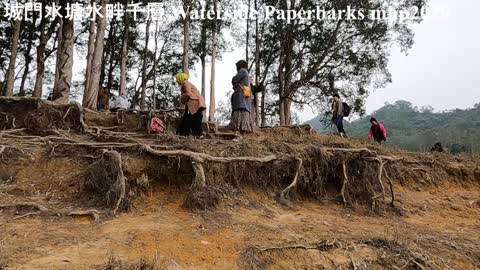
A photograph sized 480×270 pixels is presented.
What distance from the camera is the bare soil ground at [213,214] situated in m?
2.96

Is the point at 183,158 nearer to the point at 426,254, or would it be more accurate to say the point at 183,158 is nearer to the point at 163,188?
the point at 163,188

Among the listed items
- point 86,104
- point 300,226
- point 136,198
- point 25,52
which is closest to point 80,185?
point 136,198

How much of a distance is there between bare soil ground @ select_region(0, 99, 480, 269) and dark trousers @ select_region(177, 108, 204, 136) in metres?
1.15

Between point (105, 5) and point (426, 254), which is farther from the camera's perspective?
point (105, 5)

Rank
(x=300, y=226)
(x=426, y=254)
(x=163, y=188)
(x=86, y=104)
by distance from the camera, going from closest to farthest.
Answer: (x=426, y=254) → (x=300, y=226) → (x=163, y=188) → (x=86, y=104)

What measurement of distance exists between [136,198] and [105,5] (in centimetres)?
588

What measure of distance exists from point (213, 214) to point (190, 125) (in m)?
2.76

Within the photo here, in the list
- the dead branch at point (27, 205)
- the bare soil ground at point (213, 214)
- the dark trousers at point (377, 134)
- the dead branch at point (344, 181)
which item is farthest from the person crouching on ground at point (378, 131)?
the dead branch at point (27, 205)

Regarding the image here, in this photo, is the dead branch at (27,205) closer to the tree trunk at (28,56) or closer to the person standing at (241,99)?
the person standing at (241,99)

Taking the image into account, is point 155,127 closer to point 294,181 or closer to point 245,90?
point 245,90

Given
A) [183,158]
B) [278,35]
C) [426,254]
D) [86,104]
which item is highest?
[278,35]

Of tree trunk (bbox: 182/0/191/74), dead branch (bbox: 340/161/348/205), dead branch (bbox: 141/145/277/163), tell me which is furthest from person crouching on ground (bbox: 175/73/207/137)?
tree trunk (bbox: 182/0/191/74)

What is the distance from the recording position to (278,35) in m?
15.4

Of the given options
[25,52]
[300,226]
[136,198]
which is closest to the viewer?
[300,226]
